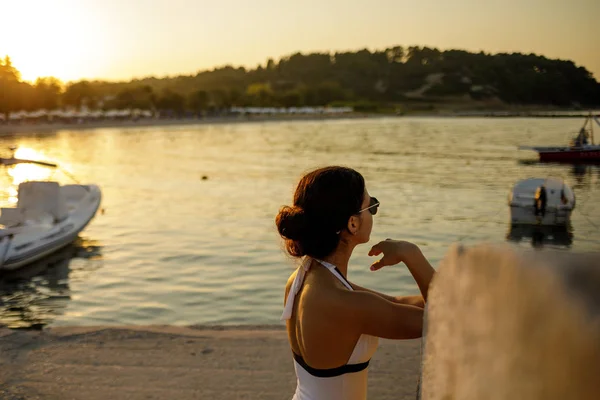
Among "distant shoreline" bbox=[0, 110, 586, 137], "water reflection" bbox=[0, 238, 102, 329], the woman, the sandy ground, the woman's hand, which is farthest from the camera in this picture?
"distant shoreline" bbox=[0, 110, 586, 137]

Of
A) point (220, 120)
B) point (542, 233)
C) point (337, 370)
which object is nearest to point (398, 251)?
point (337, 370)

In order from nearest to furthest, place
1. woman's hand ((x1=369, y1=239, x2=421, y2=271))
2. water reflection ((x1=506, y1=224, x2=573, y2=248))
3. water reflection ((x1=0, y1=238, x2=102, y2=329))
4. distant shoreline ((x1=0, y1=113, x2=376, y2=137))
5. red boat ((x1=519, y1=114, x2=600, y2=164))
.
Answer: woman's hand ((x1=369, y1=239, x2=421, y2=271)), water reflection ((x1=0, y1=238, x2=102, y2=329)), water reflection ((x1=506, y1=224, x2=573, y2=248)), red boat ((x1=519, y1=114, x2=600, y2=164)), distant shoreline ((x1=0, y1=113, x2=376, y2=137))

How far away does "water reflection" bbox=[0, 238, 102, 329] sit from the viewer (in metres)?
9.54

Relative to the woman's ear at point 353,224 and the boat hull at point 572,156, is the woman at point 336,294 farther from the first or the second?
the boat hull at point 572,156

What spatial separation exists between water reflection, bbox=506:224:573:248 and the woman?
16.3 m

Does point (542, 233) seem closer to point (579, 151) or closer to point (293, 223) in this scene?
point (293, 223)

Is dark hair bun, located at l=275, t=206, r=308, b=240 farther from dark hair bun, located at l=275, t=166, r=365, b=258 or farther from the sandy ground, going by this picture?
the sandy ground

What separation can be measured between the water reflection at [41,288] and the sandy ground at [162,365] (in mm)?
2438

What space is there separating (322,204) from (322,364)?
1.49 ft

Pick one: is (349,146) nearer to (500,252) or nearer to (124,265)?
(124,265)

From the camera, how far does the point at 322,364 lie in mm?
1910

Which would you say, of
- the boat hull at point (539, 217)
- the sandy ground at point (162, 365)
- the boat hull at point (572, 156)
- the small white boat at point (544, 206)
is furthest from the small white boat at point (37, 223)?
the boat hull at point (572, 156)

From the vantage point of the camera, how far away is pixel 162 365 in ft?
20.0

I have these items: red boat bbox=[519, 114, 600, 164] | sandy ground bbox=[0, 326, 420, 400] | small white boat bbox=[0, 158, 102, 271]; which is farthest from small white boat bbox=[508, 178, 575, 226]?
red boat bbox=[519, 114, 600, 164]
